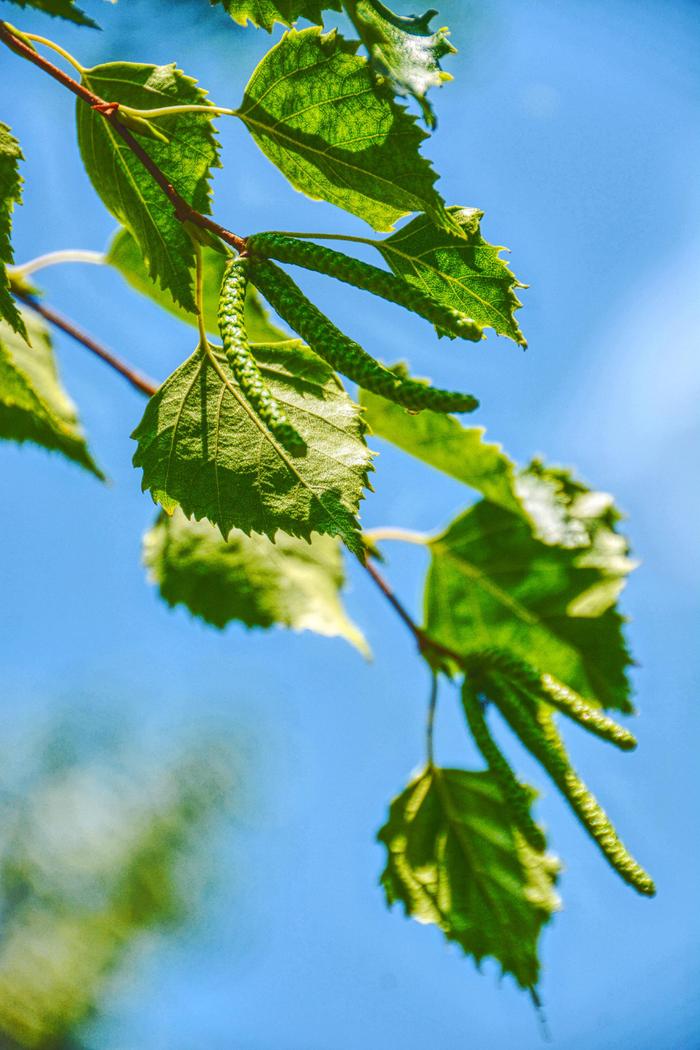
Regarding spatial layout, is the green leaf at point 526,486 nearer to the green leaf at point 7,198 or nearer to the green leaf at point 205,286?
the green leaf at point 205,286

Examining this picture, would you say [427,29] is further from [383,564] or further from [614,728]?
[383,564]

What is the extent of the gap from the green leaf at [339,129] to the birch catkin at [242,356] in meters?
0.12

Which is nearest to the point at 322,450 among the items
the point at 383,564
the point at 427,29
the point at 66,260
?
the point at 427,29

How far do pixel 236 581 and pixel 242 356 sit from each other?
852 millimetres

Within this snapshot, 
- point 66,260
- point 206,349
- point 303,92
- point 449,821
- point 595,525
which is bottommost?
point 449,821

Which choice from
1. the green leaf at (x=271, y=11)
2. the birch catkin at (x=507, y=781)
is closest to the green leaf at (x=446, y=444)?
the birch catkin at (x=507, y=781)

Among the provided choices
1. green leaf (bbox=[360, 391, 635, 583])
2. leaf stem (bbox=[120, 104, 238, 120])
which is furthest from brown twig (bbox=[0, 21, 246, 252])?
green leaf (bbox=[360, 391, 635, 583])

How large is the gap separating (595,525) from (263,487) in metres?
Answer: 0.91

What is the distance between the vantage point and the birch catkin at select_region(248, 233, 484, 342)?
66 cm

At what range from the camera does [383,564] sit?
4.74 feet

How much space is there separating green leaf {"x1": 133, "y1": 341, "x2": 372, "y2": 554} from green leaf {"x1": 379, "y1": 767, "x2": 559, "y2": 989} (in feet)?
2.56

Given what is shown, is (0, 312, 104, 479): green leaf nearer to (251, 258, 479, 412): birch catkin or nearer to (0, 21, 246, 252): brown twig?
(0, 21, 246, 252): brown twig

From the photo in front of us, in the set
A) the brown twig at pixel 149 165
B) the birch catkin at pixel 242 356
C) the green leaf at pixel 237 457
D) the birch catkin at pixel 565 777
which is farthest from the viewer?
the birch catkin at pixel 565 777

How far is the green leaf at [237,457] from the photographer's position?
0.80 meters
